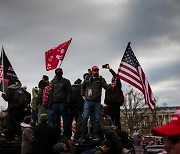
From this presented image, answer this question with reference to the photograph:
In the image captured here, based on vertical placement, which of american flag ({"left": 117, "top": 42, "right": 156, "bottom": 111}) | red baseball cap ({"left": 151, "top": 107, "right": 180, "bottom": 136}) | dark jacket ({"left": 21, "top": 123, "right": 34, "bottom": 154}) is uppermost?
american flag ({"left": 117, "top": 42, "right": 156, "bottom": 111})

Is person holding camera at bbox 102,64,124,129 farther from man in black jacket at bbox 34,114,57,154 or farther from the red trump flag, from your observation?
the red trump flag

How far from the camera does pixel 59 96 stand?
10.5m

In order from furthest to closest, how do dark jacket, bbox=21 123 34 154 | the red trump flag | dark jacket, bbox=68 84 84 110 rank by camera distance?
the red trump flag
dark jacket, bbox=68 84 84 110
dark jacket, bbox=21 123 34 154

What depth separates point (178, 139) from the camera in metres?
2.39

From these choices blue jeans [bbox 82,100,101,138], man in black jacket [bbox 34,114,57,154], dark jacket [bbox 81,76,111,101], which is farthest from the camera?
dark jacket [bbox 81,76,111,101]

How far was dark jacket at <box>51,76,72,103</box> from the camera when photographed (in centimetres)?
1055

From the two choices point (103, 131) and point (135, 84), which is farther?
point (135, 84)

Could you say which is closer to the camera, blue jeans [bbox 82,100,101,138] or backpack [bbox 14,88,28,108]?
blue jeans [bbox 82,100,101,138]

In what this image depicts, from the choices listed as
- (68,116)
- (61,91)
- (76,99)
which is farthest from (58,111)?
(76,99)

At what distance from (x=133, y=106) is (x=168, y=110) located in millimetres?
17725

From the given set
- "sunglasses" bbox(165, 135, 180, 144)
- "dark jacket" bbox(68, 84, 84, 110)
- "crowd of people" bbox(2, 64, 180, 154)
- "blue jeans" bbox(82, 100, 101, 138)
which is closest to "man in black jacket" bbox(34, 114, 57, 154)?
"crowd of people" bbox(2, 64, 180, 154)

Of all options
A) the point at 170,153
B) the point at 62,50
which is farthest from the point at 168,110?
the point at 170,153

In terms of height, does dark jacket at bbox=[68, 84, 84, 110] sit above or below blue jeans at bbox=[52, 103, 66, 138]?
above

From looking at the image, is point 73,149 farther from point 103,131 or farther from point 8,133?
point 8,133
